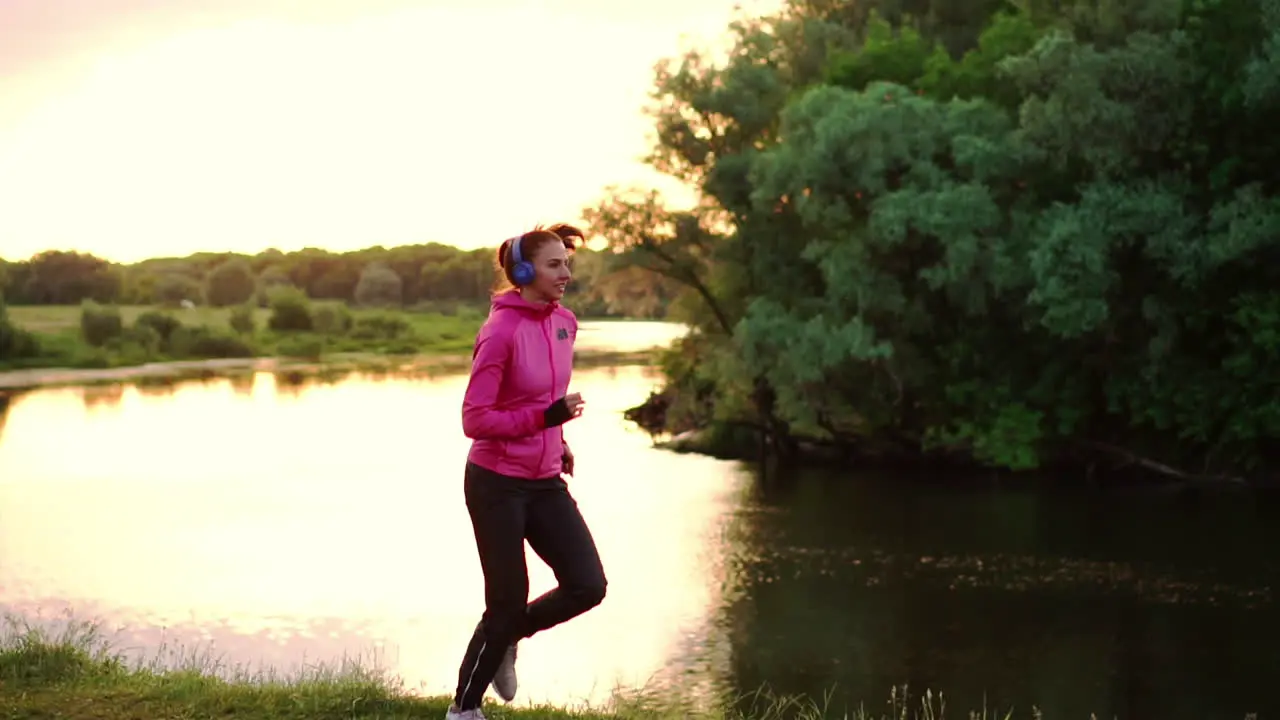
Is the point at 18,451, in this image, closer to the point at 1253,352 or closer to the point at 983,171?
the point at 983,171

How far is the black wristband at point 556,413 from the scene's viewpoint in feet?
18.7

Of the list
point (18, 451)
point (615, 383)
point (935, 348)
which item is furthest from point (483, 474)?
point (615, 383)

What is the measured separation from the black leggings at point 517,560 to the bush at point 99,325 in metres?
73.4

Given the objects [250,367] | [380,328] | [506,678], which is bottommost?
[250,367]

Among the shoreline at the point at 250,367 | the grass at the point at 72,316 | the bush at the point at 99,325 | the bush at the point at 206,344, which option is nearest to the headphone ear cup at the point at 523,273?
the shoreline at the point at 250,367

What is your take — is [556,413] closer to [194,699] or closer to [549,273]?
[549,273]

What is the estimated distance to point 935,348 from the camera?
28.2 m

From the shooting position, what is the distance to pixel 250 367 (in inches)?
2867

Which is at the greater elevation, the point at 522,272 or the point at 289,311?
the point at 522,272

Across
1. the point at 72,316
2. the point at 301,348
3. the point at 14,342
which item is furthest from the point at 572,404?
the point at 72,316

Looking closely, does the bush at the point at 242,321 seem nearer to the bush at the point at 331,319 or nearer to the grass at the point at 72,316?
the grass at the point at 72,316

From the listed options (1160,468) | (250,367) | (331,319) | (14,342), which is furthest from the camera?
(331,319)

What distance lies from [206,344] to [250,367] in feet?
25.0

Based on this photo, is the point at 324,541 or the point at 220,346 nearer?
the point at 324,541
